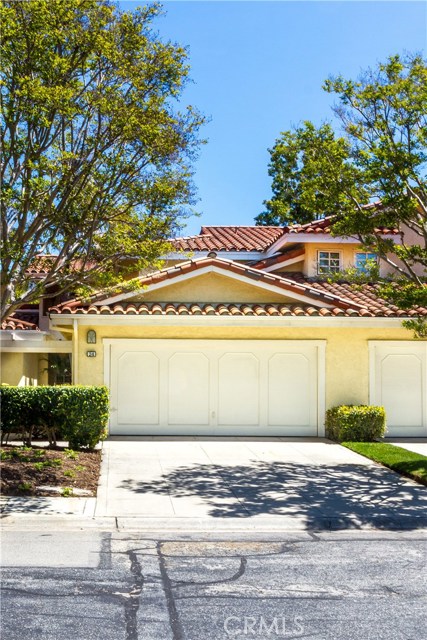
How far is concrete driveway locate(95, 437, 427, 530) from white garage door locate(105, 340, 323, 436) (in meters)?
1.44

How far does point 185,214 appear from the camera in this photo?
1277cm

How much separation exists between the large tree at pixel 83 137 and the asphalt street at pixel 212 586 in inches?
199

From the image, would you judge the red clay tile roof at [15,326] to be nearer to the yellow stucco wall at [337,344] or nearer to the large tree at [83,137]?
the yellow stucco wall at [337,344]

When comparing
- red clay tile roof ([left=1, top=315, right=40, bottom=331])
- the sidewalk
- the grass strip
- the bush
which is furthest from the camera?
red clay tile roof ([left=1, top=315, right=40, bottom=331])

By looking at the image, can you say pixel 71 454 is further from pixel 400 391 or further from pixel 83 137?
pixel 400 391

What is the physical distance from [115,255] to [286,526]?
5888 millimetres

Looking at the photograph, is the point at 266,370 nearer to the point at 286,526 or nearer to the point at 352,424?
the point at 352,424

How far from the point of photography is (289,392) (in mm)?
17672

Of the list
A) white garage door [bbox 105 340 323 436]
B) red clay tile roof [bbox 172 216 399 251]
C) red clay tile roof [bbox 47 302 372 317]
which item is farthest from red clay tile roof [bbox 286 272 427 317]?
white garage door [bbox 105 340 323 436]

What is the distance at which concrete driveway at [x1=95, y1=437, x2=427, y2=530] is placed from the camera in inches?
368

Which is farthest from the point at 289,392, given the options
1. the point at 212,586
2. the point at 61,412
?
the point at 212,586

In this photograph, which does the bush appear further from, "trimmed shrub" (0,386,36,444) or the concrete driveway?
"trimmed shrub" (0,386,36,444)

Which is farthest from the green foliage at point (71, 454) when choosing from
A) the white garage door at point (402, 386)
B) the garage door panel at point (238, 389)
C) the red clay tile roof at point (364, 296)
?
the white garage door at point (402, 386)

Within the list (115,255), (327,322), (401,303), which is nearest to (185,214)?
(115,255)
